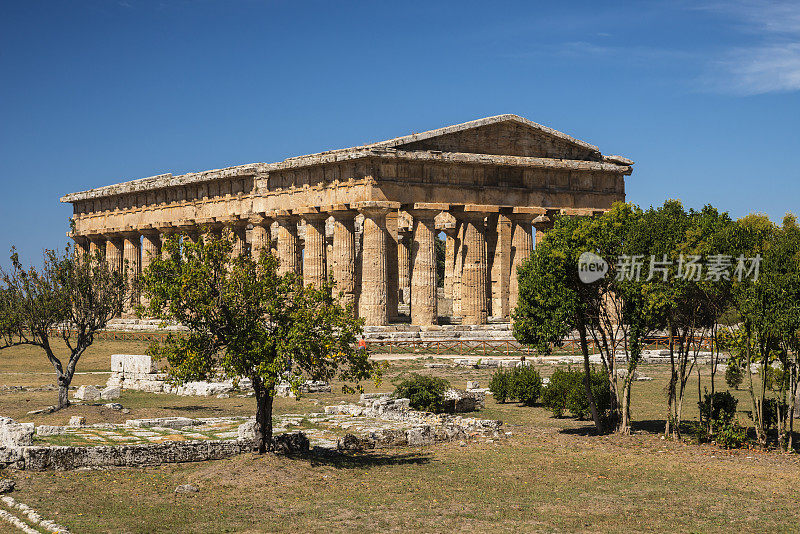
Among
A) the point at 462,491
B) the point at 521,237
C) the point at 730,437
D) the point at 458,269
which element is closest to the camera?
the point at 462,491

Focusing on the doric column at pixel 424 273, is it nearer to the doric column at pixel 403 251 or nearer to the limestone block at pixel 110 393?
the doric column at pixel 403 251

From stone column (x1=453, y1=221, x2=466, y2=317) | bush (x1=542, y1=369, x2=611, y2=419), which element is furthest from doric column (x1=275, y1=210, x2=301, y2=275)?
bush (x1=542, y1=369, x2=611, y2=419)

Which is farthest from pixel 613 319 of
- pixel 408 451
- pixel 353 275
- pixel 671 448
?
pixel 353 275

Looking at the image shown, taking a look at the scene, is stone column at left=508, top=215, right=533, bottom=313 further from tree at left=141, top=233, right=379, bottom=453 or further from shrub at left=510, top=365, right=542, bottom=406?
tree at left=141, top=233, right=379, bottom=453

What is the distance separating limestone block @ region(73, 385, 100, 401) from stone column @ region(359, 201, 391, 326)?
19.9 m

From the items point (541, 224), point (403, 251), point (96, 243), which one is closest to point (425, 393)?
point (541, 224)

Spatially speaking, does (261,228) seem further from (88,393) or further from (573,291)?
(573,291)

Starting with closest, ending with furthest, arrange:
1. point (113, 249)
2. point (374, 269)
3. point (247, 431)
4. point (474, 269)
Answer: point (247, 431)
point (374, 269)
point (474, 269)
point (113, 249)

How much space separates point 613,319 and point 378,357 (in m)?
17.2

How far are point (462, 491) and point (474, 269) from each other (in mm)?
34620

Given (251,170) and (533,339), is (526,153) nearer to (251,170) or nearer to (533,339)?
(251,170)

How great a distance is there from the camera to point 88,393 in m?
29.8

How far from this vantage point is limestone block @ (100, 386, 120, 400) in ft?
97.8

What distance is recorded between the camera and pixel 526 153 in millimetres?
52625
